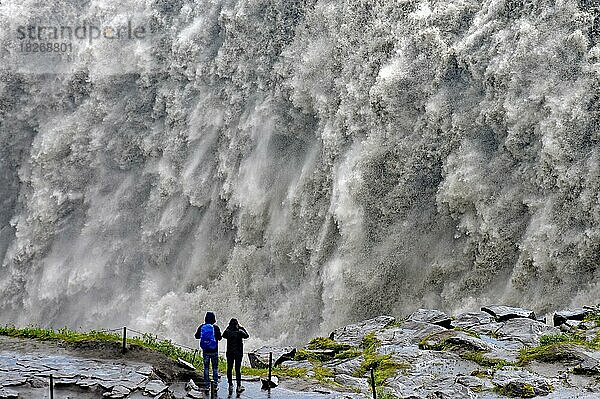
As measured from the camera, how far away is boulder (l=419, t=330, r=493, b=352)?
15.2 meters

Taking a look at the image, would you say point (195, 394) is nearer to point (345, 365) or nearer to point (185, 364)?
point (185, 364)

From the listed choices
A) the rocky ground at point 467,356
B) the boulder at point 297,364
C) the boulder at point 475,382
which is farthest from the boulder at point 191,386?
the boulder at point 475,382

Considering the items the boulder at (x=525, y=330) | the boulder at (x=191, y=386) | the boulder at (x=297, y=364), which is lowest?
the boulder at (x=191, y=386)

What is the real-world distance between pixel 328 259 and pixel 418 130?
423 cm

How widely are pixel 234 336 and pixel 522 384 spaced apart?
441cm

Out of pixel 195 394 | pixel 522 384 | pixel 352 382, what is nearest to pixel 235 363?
pixel 195 394

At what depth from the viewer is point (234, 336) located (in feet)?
40.3

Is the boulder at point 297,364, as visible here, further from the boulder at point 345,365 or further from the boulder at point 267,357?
the boulder at point 345,365

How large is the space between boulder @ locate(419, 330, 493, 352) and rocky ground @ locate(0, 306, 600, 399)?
0.06 feet

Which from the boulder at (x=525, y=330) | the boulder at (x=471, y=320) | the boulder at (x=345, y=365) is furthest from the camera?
the boulder at (x=471, y=320)

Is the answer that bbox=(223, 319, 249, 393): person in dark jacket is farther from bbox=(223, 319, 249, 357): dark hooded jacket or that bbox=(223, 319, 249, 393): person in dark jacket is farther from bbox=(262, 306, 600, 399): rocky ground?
bbox=(262, 306, 600, 399): rocky ground

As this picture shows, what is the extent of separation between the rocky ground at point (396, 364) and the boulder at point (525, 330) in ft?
0.06

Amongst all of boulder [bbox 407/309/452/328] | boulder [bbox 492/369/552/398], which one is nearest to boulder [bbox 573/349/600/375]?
boulder [bbox 492/369/552/398]

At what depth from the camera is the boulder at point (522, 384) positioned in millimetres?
12672
